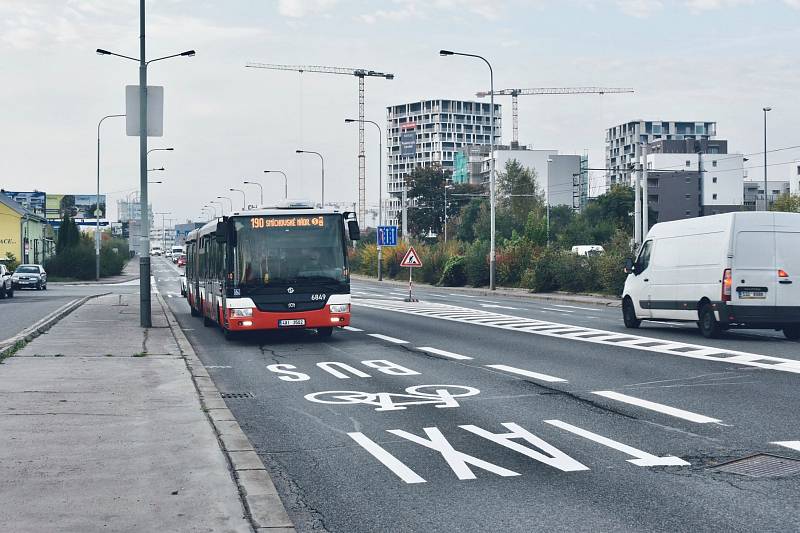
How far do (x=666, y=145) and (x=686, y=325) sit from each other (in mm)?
135919

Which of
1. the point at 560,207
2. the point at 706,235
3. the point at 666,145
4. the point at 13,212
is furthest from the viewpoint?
the point at 666,145

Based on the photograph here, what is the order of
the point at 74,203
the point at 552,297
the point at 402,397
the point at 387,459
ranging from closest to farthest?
the point at 387,459 < the point at 402,397 < the point at 552,297 < the point at 74,203

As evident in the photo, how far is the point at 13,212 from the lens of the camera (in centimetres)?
9762

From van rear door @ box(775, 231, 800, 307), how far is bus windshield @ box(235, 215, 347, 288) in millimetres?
7908

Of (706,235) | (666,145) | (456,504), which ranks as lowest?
(456,504)

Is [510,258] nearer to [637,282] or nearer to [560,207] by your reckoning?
[637,282]

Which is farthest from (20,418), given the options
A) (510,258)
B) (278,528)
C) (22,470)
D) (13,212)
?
(13,212)

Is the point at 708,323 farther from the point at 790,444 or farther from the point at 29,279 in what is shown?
the point at 29,279

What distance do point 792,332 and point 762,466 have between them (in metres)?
13.1

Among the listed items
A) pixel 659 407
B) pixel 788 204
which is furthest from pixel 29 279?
pixel 788 204

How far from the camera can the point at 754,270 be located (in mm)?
18812

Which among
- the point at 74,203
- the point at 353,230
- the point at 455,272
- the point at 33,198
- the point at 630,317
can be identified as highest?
the point at 74,203

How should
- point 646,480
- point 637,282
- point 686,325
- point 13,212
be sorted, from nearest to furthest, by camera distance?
point 646,480 → point 637,282 → point 686,325 → point 13,212

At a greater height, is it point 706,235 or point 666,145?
point 666,145
